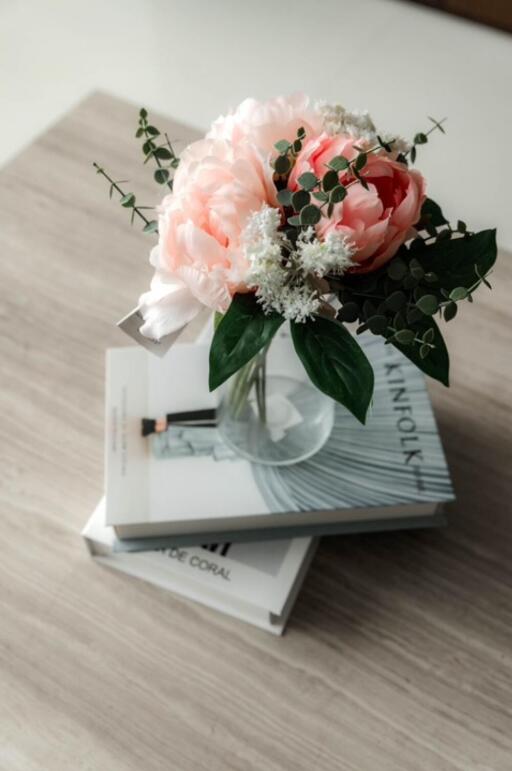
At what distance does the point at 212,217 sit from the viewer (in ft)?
2.01

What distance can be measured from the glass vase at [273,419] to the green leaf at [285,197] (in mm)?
239

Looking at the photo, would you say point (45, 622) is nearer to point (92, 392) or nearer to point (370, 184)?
point (92, 392)

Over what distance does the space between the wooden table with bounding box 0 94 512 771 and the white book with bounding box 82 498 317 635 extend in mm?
15

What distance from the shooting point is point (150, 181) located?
1.20 meters

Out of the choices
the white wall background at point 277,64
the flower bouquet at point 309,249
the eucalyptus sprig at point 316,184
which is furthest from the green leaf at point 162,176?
the white wall background at point 277,64

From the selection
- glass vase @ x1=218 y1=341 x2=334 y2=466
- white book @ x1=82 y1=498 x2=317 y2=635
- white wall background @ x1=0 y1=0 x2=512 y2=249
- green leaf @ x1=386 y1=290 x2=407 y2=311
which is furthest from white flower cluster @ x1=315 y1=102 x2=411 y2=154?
white wall background @ x1=0 y1=0 x2=512 y2=249

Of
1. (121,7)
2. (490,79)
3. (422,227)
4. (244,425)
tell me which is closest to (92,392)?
(244,425)

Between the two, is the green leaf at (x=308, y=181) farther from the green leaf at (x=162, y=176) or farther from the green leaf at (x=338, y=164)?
the green leaf at (x=162, y=176)

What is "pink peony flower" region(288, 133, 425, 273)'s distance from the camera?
599mm

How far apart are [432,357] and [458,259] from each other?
9 cm

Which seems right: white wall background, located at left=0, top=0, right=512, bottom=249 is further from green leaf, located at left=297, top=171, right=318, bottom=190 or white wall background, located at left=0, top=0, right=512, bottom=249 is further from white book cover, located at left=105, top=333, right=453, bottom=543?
green leaf, located at left=297, top=171, right=318, bottom=190

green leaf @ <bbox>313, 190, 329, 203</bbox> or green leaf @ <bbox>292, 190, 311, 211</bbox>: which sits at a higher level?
green leaf @ <bbox>313, 190, 329, 203</bbox>

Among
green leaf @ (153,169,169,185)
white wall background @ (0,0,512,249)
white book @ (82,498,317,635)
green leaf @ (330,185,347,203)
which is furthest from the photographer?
white wall background @ (0,0,512,249)

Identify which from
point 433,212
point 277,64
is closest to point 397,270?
point 433,212
